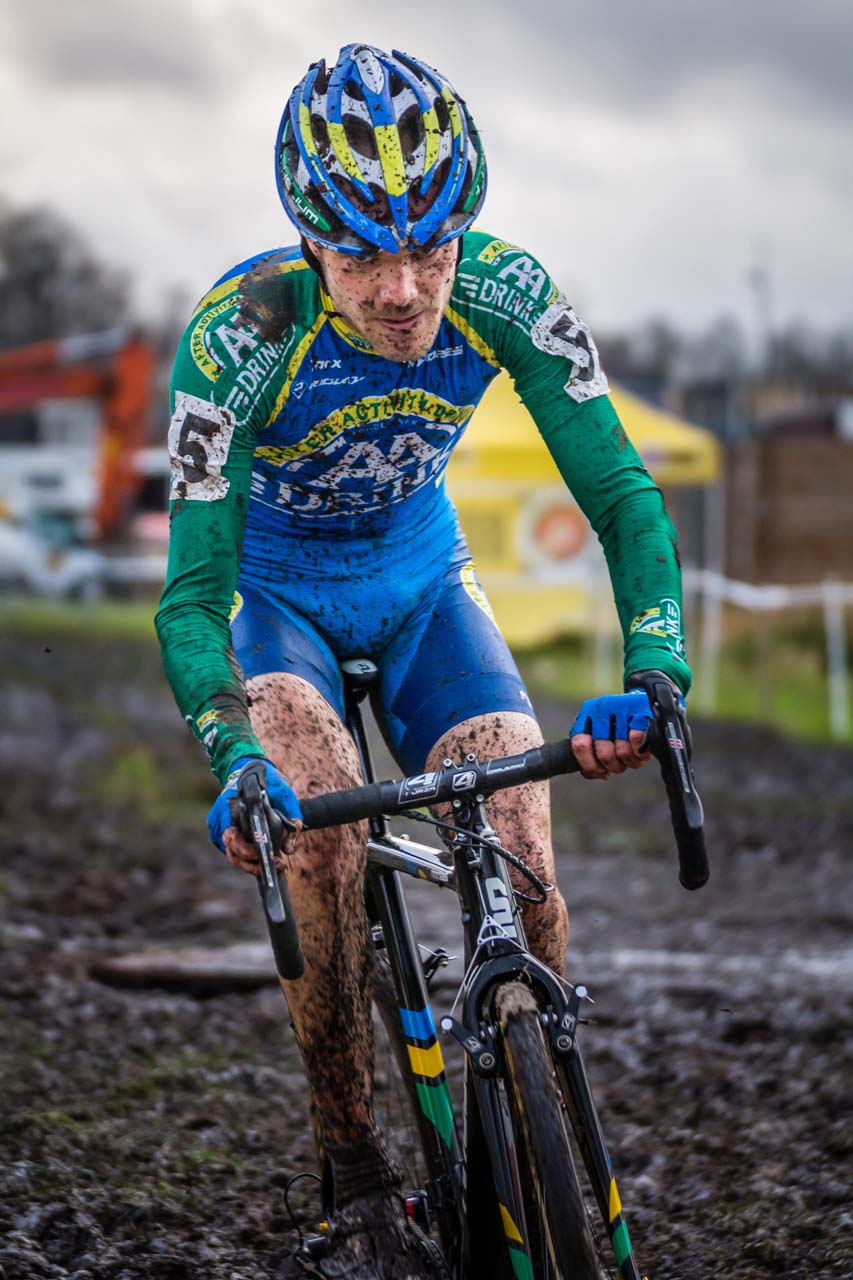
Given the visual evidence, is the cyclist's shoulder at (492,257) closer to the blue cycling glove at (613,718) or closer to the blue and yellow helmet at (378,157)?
the blue and yellow helmet at (378,157)

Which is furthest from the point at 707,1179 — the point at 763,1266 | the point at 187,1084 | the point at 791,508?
the point at 791,508

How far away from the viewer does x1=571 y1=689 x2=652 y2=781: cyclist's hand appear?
2.82m

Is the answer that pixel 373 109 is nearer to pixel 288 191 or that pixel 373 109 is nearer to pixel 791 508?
pixel 288 191

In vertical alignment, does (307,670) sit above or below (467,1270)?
above

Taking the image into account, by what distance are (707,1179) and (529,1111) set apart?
6.03 ft

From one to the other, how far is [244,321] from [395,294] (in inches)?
15.9

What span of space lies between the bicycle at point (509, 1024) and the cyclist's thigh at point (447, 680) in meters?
0.40

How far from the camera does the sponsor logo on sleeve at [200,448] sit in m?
3.28

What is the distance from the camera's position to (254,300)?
3.46 metres

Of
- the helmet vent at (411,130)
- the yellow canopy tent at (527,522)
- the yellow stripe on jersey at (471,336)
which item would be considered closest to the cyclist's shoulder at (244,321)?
the yellow stripe on jersey at (471,336)

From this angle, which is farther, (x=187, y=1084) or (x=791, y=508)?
(x=791, y=508)

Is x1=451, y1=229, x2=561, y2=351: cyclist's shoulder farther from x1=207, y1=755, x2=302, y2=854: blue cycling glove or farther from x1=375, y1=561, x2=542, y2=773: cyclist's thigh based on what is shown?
x1=207, y1=755, x2=302, y2=854: blue cycling glove

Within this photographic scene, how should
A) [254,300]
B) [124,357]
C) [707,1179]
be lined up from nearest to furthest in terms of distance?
1. [254,300]
2. [707,1179]
3. [124,357]

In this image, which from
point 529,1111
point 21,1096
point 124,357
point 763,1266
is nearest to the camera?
point 529,1111
